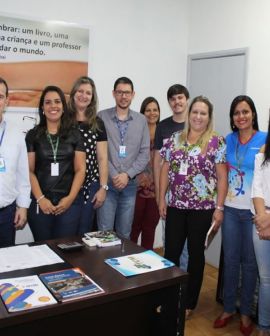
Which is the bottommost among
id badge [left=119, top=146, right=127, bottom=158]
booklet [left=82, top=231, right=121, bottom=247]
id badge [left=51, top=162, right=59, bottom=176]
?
booklet [left=82, top=231, right=121, bottom=247]

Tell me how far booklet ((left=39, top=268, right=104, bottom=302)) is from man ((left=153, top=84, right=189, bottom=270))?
4.90 ft

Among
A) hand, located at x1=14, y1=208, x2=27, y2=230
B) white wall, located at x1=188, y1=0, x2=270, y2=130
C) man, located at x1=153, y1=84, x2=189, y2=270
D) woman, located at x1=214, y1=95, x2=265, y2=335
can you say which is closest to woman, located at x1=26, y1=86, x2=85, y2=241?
hand, located at x1=14, y1=208, x2=27, y2=230

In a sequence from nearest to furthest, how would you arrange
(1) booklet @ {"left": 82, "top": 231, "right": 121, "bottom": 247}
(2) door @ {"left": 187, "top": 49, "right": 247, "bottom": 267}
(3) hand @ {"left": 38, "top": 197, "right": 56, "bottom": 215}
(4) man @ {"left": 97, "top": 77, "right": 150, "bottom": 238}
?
(1) booklet @ {"left": 82, "top": 231, "right": 121, "bottom": 247}
(3) hand @ {"left": 38, "top": 197, "right": 56, "bottom": 215}
(4) man @ {"left": 97, "top": 77, "right": 150, "bottom": 238}
(2) door @ {"left": 187, "top": 49, "right": 247, "bottom": 267}

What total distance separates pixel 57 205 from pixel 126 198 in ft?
2.35

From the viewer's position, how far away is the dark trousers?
98.1 inches

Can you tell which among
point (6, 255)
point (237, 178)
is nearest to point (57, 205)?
point (6, 255)

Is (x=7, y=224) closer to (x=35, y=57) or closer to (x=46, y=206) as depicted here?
(x=46, y=206)

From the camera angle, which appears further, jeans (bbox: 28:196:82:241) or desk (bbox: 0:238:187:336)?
jeans (bbox: 28:196:82:241)

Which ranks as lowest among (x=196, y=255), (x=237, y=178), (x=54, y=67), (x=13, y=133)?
(x=196, y=255)

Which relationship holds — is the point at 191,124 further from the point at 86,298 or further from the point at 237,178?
the point at 86,298

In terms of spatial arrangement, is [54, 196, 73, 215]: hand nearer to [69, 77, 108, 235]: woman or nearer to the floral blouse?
[69, 77, 108, 235]: woman

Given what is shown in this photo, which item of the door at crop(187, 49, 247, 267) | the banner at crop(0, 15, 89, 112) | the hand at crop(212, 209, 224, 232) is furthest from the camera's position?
the door at crop(187, 49, 247, 267)

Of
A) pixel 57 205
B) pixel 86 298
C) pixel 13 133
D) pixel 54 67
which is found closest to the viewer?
pixel 86 298

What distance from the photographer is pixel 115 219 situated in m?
3.09
